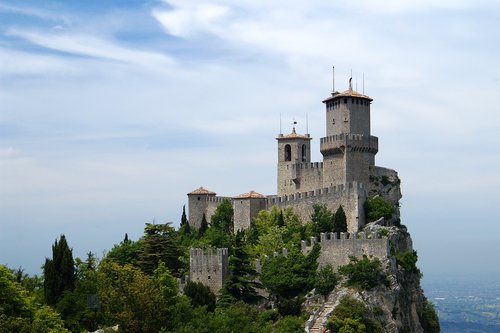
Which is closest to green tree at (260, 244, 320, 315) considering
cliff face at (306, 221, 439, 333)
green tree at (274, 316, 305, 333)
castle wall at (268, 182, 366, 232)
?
cliff face at (306, 221, 439, 333)

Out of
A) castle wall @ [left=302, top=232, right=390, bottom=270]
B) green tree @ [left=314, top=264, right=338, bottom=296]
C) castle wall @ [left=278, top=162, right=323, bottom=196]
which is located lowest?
green tree @ [left=314, top=264, right=338, bottom=296]

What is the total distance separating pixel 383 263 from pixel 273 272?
26.9 ft

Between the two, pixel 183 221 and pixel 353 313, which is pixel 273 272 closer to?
pixel 353 313

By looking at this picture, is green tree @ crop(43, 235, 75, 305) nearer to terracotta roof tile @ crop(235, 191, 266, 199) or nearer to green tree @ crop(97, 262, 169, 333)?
green tree @ crop(97, 262, 169, 333)

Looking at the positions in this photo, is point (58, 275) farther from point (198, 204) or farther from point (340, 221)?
point (198, 204)

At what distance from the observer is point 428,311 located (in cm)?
7156

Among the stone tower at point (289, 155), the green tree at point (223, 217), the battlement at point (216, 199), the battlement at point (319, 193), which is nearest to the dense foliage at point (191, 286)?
the battlement at point (319, 193)

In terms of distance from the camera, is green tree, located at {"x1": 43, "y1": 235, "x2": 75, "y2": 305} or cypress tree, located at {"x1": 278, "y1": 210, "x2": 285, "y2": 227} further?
cypress tree, located at {"x1": 278, "y1": 210, "x2": 285, "y2": 227}

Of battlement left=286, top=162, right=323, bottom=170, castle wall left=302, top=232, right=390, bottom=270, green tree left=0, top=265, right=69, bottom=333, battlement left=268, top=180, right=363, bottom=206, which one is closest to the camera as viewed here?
green tree left=0, top=265, right=69, bottom=333

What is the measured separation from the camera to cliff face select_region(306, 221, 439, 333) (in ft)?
193

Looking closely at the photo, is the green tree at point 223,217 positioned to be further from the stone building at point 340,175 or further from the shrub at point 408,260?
the shrub at point 408,260

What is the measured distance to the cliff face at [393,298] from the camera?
59.0 metres

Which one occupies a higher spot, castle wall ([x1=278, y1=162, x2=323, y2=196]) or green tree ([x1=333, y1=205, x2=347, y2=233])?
castle wall ([x1=278, y1=162, x2=323, y2=196])

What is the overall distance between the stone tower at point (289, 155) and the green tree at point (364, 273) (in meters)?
17.6
